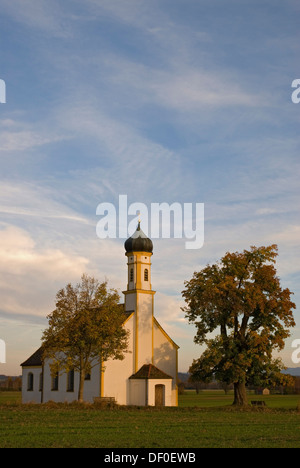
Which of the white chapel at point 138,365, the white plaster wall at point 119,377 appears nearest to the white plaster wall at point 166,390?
the white chapel at point 138,365

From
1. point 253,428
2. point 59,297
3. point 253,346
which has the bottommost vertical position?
point 253,428

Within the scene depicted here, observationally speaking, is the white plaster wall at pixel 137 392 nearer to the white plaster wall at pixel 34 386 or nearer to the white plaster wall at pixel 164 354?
the white plaster wall at pixel 164 354

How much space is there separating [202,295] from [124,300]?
11.9 m

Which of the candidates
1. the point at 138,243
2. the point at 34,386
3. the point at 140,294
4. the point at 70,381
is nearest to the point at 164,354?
the point at 140,294

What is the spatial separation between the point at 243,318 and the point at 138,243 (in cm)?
1407

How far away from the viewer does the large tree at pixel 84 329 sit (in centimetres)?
4578

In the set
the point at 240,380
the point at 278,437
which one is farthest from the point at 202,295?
the point at 278,437

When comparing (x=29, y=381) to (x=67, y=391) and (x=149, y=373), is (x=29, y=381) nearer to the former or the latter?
(x=67, y=391)

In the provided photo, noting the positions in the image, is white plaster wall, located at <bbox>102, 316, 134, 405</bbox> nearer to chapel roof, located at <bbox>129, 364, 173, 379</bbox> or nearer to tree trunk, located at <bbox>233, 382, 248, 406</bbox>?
chapel roof, located at <bbox>129, 364, 173, 379</bbox>
